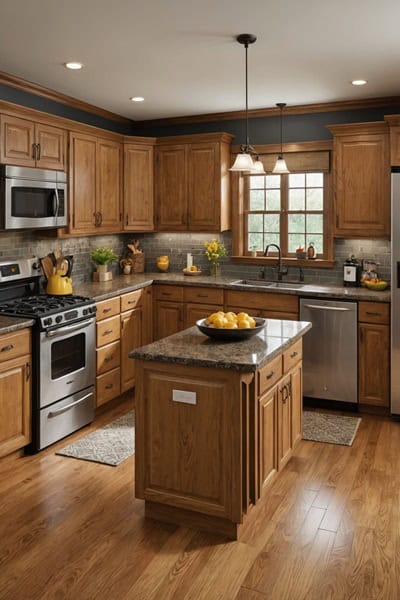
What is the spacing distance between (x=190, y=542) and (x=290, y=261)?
3.51 meters

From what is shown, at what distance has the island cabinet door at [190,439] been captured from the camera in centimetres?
296

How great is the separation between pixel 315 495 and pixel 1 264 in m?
2.93

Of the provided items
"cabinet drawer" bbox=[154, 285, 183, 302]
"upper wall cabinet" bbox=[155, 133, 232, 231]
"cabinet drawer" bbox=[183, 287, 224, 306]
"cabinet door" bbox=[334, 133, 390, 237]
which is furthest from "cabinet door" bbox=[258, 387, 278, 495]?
"upper wall cabinet" bbox=[155, 133, 232, 231]

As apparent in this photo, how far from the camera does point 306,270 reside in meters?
5.93

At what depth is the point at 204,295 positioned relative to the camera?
5742 mm

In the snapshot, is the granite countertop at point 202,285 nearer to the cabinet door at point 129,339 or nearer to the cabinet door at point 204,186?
the cabinet door at point 129,339

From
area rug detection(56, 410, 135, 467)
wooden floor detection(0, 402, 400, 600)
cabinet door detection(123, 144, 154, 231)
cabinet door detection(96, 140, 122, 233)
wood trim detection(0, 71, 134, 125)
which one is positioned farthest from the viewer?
cabinet door detection(123, 144, 154, 231)

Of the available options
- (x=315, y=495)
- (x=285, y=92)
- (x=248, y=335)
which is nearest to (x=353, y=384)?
(x=315, y=495)

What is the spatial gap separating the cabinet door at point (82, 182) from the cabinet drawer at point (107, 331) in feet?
2.90

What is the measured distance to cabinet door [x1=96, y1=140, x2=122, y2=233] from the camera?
5.61 metres

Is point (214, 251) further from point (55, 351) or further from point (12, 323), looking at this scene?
point (12, 323)

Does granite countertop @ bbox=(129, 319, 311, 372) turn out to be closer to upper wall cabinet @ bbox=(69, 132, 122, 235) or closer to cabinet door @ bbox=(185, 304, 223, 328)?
cabinet door @ bbox=(185, 304, 223, 328)

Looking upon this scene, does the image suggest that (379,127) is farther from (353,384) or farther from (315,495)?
(315,495)

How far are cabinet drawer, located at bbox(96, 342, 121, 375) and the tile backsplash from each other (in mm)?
981
